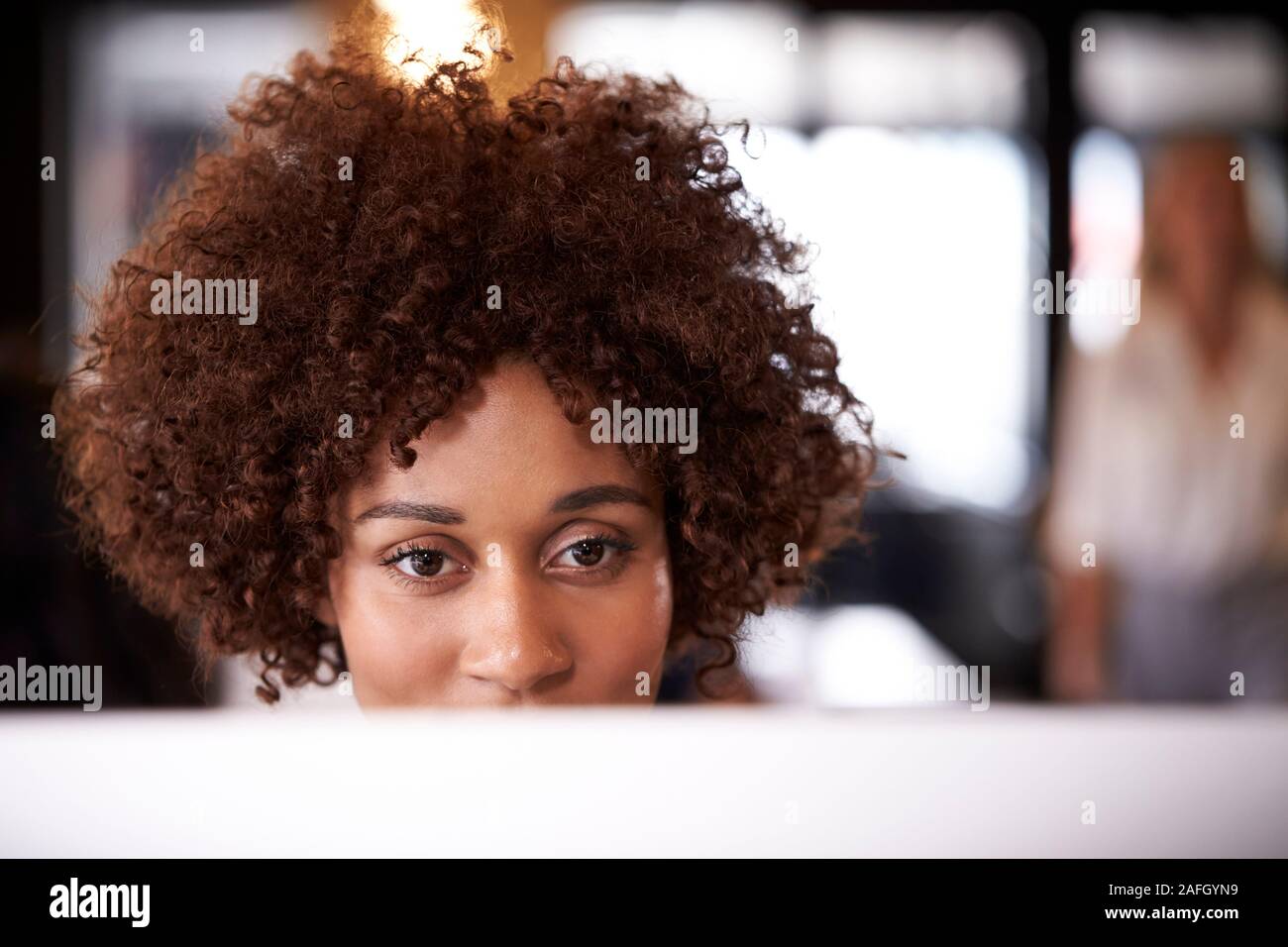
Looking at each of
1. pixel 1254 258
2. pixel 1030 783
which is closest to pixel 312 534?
pixel 1030 783

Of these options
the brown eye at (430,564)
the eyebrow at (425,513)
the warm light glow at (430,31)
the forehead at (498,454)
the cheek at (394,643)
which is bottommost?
the cheek at (394,643)

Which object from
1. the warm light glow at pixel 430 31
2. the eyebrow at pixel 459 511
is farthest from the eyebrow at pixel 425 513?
the warm light glow at pixel 430 31

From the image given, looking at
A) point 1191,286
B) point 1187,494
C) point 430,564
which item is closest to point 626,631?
point 430,564

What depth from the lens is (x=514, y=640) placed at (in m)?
1.03

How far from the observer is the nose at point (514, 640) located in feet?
3.37

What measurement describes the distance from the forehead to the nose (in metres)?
0.08

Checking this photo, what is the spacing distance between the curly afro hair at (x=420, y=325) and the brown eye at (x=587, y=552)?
0.09 metres

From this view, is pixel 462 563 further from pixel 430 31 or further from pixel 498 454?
pixel 430 31

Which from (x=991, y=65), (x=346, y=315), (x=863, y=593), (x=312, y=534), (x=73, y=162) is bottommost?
(x=863, y=593)

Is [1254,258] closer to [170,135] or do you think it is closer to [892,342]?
[892,342]

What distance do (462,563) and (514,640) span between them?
0.30 ft

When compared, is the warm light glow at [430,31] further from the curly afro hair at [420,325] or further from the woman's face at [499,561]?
the woman's face at [499,561]
